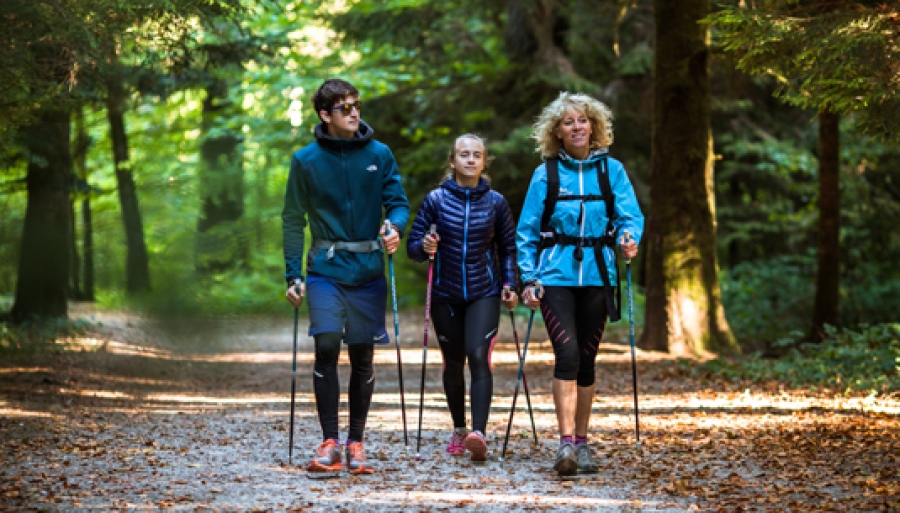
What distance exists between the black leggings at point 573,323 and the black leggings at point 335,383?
43.9 inches

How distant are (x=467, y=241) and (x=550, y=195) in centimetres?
71

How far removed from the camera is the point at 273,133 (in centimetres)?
2353

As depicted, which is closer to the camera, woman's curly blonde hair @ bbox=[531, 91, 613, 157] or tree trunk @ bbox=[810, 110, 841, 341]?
woman's curly blonde hair @ bbox=[531, 91, 613, 157]

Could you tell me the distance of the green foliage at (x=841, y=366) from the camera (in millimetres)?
10078

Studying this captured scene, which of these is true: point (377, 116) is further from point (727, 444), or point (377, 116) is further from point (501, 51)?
point (727, 444)

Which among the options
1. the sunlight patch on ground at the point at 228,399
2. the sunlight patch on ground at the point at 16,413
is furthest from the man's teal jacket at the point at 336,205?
the sunlight patch on ground at the point at 228,399

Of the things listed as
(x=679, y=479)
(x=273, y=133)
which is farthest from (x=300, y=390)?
(x=273, y=133)

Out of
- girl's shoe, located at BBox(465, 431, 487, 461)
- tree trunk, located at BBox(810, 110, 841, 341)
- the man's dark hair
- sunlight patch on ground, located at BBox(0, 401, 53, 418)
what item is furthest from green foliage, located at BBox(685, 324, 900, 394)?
sunlight patch on ground, located at BBox(0, 401, 53, 418)

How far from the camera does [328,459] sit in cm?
605

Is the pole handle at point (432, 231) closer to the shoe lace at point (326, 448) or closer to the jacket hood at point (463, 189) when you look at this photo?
the jacket hood at point (463, 189)

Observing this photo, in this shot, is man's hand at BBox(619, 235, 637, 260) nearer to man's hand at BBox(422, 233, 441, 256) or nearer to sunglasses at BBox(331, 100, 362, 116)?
man's hand at BBox(422, 233, 441, 256)

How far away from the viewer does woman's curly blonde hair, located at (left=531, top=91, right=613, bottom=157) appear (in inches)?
250

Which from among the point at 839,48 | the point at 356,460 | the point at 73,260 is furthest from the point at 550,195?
the point at 73,260

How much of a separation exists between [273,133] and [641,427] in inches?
668
